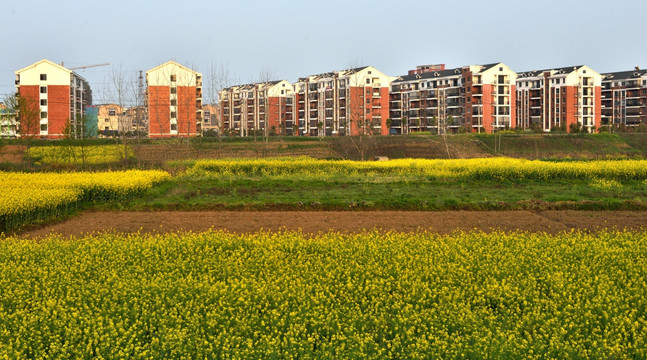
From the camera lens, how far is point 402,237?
12805 millimetres

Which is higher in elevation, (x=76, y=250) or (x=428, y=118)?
(x=428, y=118)

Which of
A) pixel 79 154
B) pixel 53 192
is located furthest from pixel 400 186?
pixel 79 154

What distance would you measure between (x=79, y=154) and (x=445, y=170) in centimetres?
3029

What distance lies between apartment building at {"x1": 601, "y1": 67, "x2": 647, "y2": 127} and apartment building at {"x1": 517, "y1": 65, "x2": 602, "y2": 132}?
253 inches

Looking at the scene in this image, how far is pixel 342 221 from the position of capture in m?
18.6

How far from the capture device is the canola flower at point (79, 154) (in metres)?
43.8

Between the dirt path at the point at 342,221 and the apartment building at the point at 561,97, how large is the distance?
311 feet

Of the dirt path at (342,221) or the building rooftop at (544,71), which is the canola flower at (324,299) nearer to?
the dirt path at (342,221)

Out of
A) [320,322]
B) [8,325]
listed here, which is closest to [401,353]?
[320,322]

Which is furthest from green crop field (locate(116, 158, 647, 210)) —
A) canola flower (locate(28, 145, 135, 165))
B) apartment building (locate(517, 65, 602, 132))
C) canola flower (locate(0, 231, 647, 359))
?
apartment building (locate(517, 65, 602, 132))

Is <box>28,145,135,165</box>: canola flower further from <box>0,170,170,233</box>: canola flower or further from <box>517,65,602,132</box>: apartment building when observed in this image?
<box>517,65,602,132</box>: apartment building

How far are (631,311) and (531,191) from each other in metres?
18.3

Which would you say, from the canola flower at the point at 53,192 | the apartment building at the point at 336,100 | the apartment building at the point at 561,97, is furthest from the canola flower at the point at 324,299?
the apartment building at the point at 561,97

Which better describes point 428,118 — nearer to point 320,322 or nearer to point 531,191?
point 531,191
